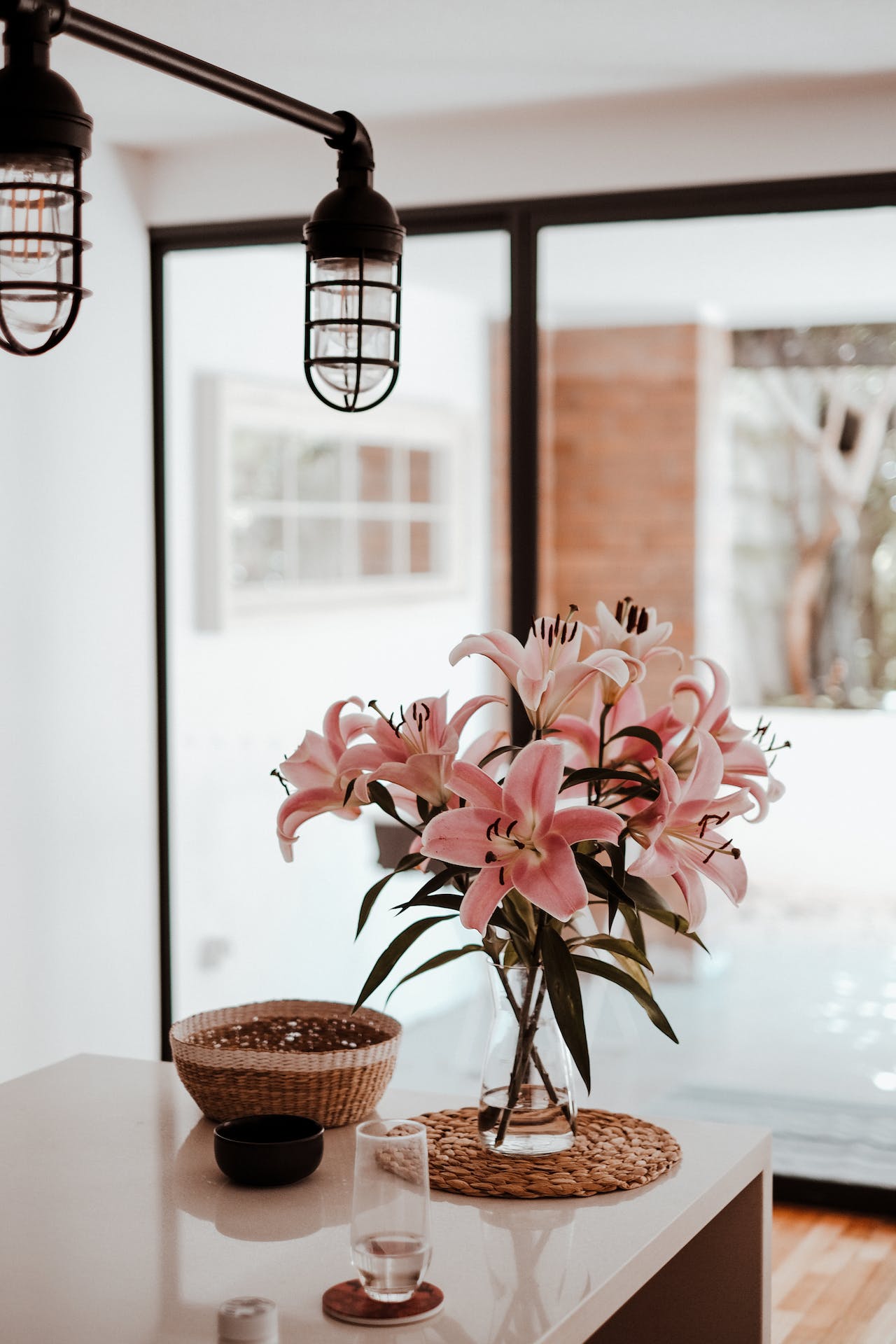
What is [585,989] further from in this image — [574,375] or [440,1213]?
[440,1213]

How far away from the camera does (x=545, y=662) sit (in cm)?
170

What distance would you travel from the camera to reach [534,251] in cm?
380

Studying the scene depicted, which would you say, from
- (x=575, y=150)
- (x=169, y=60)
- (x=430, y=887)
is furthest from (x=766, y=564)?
(x=169, y=60)

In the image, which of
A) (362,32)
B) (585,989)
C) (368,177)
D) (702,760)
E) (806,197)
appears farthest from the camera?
(585,989)

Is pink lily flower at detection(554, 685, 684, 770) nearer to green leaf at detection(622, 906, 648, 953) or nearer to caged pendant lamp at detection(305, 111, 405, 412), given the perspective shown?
green leaf at detection(622, 906, 648, 953)

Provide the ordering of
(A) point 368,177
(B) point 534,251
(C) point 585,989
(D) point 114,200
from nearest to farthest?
(A) point 368,177, (B) point 534,251, (D) point 114,200, (C) point 585,989

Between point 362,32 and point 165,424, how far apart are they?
1407 millimetres

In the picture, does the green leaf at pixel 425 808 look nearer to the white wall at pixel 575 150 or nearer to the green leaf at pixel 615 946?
the green leaf at pixel 615 946

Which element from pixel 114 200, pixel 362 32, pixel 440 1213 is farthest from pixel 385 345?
pixel 114 200

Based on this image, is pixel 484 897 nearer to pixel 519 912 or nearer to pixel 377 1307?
pixel 519 912

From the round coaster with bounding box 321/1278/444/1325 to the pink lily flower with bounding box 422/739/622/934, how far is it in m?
0.34

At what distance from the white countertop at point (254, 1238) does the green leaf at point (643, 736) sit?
48cm

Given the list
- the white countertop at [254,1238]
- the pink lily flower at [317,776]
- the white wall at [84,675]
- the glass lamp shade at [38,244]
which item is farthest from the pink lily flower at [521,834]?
the white wall at [84,675]

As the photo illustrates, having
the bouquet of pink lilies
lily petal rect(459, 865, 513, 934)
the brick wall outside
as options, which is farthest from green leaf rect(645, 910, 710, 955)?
the brick wall outside
